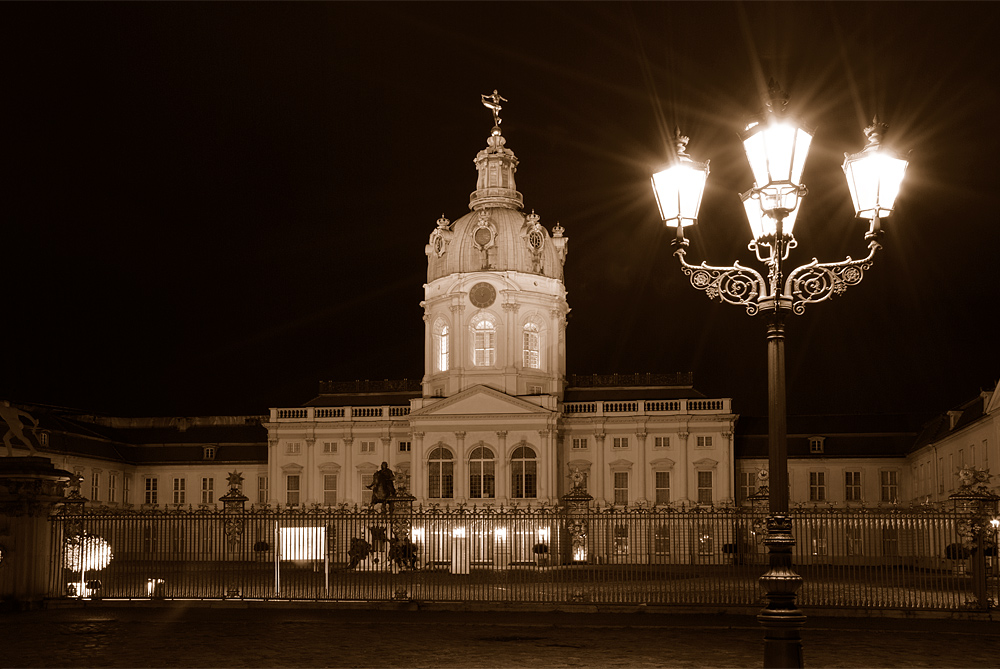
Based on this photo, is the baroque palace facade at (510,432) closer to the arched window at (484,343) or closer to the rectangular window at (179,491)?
the arched window at (484,343)

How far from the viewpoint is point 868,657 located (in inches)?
739

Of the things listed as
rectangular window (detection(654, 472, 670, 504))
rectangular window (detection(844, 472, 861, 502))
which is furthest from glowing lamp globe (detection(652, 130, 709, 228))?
rectangular window (detection(844, 472, 861, 502))

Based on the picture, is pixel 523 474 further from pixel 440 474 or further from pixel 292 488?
pixel 292 488

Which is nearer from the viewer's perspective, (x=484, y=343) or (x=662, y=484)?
(x=662, y=484)

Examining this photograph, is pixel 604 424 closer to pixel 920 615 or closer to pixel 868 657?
pixel 920 615

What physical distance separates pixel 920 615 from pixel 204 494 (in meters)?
64.6

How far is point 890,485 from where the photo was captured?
75312mm

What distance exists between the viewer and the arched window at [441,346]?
253 feet

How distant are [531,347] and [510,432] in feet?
22.9

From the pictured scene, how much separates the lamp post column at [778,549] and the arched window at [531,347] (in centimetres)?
6285

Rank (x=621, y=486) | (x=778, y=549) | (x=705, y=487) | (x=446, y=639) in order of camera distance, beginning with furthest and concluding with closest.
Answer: (x=621, y=486) → (x=705, y=487) → (x=446, y=639) → (x=778, y=549)

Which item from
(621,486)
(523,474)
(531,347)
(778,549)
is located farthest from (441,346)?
(778,549)

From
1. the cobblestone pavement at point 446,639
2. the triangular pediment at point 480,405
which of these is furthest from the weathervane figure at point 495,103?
the cobblestone pavement at point 446,639

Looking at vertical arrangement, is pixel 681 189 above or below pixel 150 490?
above
